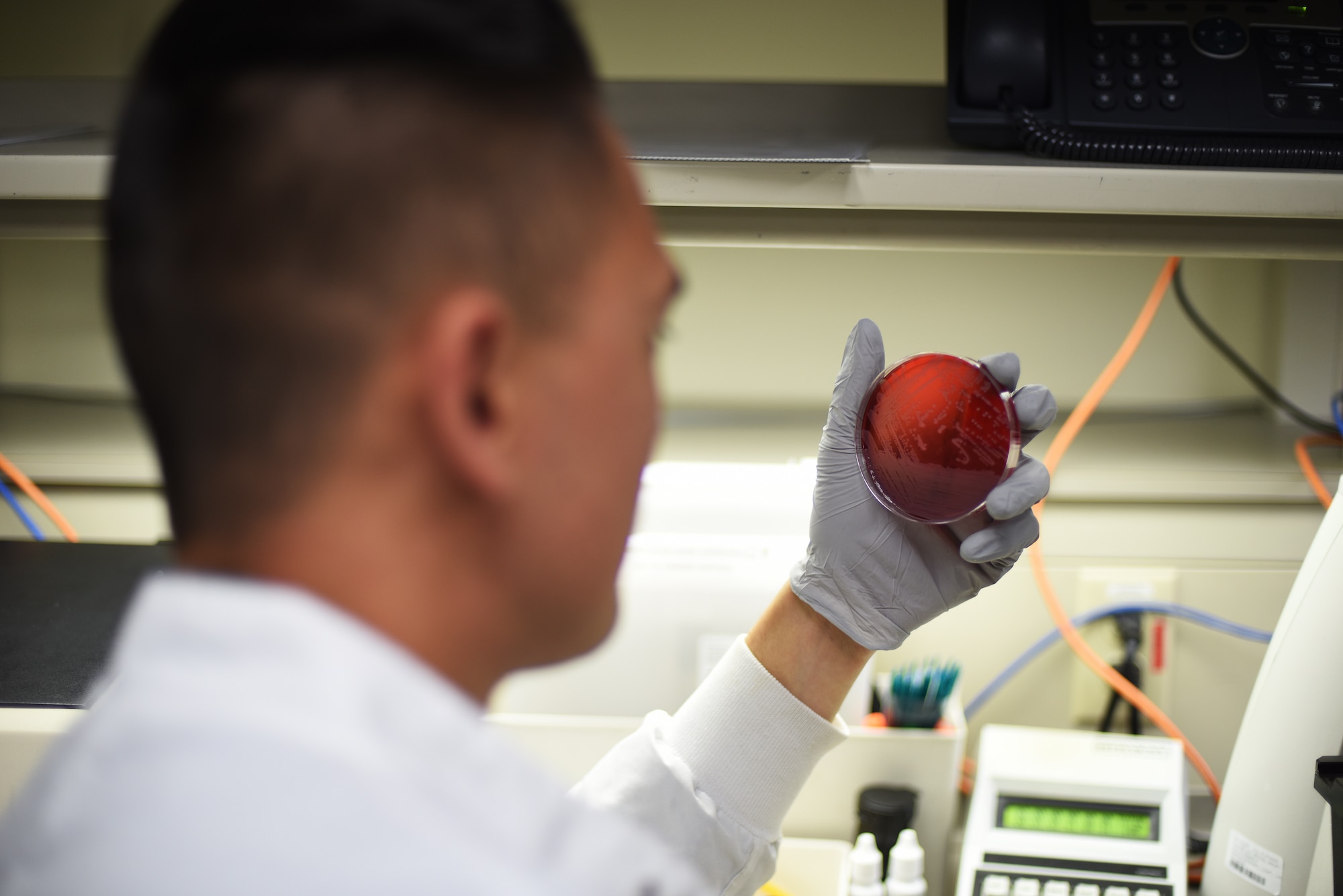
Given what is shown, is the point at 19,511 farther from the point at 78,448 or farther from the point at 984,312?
the point at 984,312

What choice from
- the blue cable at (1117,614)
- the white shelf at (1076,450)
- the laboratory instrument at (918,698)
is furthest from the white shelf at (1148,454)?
the laboratory instrument at (918,698)

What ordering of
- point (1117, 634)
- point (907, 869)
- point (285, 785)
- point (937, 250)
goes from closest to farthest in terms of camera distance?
1. point (285, 785)
2. point (907, 869)
3. point (937, 250)
4. point (1117, 634)

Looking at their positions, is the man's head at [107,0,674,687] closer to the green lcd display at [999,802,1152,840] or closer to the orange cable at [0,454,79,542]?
the green lcd display at [999,802,1152,840]

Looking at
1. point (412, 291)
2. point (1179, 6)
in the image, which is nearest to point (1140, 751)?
point (1179, 6)

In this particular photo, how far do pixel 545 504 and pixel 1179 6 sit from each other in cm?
88

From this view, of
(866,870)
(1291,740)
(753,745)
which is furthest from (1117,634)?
(753,745)

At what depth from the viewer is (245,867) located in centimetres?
38

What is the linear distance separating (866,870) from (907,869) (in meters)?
0.04

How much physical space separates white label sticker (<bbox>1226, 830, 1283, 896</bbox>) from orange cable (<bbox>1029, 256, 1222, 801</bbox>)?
201 millimetres

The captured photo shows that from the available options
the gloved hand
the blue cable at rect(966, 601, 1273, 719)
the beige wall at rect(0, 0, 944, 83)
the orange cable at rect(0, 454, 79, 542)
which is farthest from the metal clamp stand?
the orange cable at rect(0, 454, 79, 542)

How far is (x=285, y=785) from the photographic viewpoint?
1.31 feet

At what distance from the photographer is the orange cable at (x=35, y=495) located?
1.39 m

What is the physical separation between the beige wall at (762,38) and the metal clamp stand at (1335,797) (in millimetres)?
957

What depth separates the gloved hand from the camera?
929 mm
